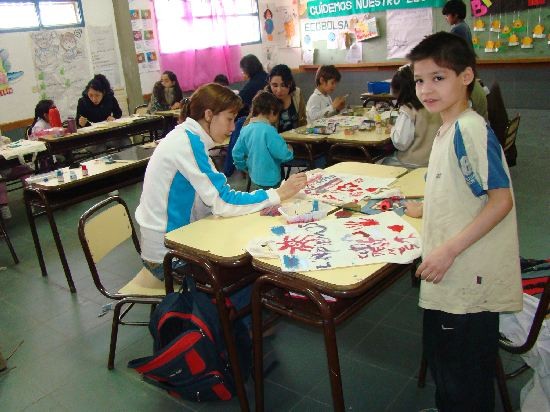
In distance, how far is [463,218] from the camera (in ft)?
4.42

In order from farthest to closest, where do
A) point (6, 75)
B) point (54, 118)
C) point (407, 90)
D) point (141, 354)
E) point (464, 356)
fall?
point (6, 75)
point (54, 118)
point (407, 90)
point (141, 354)
point (464, 356)

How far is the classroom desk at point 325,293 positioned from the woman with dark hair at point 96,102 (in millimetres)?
4646

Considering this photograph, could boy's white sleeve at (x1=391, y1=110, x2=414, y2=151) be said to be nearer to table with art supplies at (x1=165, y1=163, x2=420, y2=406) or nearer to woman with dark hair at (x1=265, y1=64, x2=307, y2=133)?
table with art supplies at (x1=165, y1=163, x2=420, y2=406)

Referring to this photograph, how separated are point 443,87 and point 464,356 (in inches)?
30.7

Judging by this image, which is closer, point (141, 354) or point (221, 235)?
point (221, 235)

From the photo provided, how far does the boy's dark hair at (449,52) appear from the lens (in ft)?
4.42

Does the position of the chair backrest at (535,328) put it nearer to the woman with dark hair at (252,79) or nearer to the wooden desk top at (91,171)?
the wooden desk top at (91,171)

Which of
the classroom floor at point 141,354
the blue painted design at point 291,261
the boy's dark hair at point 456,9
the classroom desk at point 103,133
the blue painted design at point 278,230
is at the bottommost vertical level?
the classroom floor at point 141,354

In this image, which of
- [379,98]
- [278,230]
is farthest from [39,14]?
[278,230]

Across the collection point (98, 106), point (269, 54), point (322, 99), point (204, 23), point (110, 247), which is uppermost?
point (204, 23)

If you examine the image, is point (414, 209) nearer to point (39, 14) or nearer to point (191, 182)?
point (191, 182)

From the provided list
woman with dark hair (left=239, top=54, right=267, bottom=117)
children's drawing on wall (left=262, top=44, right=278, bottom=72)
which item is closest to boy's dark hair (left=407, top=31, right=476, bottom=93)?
woman with dark hair (left=239, top=54, right=267, bottom=117)

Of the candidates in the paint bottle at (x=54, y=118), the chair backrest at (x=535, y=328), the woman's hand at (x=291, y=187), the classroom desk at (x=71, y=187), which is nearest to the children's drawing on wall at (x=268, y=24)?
the paint bottle at (x=54, y=118)

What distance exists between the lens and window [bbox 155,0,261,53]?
7.38 meters
